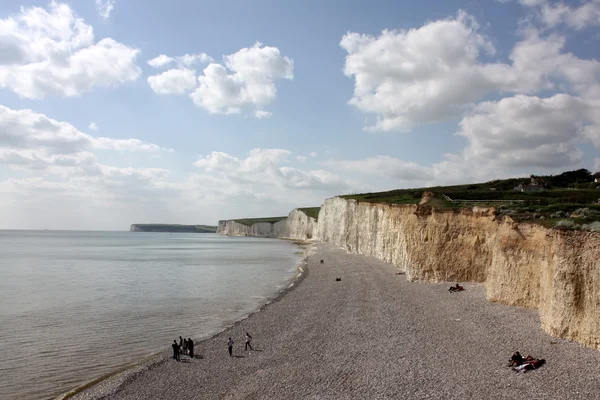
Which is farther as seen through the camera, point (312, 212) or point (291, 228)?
point (291, 228)

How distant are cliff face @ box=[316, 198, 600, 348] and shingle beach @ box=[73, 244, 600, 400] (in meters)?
0.94

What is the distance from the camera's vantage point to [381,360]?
1555 cm

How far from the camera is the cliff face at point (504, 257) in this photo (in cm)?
1432

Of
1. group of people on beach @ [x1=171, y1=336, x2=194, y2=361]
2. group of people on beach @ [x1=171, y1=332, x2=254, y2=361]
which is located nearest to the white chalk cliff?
group of people on beach @ [x1=171, y1=332, x2=254, y2=361]

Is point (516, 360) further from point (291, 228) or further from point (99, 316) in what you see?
point (291, 228)

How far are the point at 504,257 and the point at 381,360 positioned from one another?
9951 millimetres

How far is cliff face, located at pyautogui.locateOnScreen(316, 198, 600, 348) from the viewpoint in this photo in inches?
564

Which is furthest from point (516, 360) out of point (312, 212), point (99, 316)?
point (312, 212)

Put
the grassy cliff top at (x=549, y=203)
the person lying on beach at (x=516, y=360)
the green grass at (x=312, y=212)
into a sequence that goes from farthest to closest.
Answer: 1. the green grass at (x=312, y=212)
2. the grassy cliff top at (x=549, y=203)
3. the person lying on beach at (x=516, y=360)

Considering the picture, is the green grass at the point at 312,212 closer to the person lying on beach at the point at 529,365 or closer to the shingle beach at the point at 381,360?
the shingle beach at the point at 381,360

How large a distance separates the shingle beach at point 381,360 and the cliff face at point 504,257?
941 millimetres

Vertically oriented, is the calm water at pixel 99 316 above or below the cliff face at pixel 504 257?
below

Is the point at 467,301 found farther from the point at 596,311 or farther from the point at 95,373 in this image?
the point at 95,373

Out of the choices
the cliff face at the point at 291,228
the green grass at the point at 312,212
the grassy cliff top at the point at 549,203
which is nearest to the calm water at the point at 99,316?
the grassy cliff top at the point at 549,203
